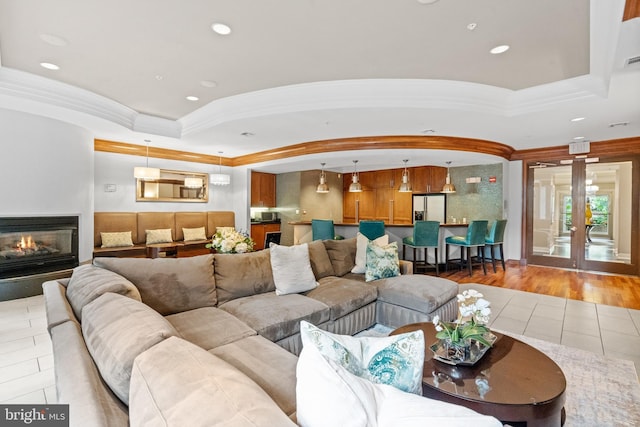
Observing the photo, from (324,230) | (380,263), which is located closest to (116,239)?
(324,230)

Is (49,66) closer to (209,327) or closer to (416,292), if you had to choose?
(209,327)

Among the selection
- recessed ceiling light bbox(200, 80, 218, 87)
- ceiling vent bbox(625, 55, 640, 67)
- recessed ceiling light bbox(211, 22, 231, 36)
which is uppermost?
recessed ceiling light bbox(211, 22, 231, 36)


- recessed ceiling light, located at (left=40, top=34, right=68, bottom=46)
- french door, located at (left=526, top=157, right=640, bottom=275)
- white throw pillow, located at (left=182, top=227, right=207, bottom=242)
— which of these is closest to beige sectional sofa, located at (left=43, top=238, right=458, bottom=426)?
recessed ceiling light, located at (left=40, top=34, right=68, bottom=46)

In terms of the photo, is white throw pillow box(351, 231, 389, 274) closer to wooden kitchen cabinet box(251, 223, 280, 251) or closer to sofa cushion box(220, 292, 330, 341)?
sofa cushion box(220, 292, 330, 341)

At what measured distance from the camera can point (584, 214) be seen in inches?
236

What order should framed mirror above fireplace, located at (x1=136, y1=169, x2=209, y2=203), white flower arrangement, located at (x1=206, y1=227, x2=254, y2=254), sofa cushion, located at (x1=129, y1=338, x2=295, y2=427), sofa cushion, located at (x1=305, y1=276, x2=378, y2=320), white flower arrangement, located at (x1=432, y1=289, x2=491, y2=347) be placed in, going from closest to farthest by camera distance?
sofa cushion, located at (x1=129, y1=338, x2=295, y2=427)
white flower arrangement, located at (x1=432, y1=289, x2=491, y2=347)
sofa cushion, located at (x1=305, y1=276, x2=378, y2=320)
white flower arrangement, located at (x1=206, y1=227, x2=254, y2=254)
framed mirror above fireplace, located at (x1=136, y1=169, x2=209, y2=203)

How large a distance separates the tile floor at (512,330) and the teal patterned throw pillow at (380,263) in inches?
50.9

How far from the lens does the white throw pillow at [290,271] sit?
286 cm

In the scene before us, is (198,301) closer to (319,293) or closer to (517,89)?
(319,293)

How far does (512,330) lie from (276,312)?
2.64 m

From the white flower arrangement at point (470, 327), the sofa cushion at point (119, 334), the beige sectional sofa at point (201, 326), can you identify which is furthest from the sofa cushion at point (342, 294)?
the sofa cushion at point (119, 334)

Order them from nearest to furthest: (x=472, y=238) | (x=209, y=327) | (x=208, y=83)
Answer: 1. (x=209, y=327)
2. (x=208, y=83)
3. (x=472, y=238)

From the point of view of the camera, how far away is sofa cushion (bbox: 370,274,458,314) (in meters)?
2.93

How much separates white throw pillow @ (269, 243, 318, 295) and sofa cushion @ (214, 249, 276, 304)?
0.09 meters
